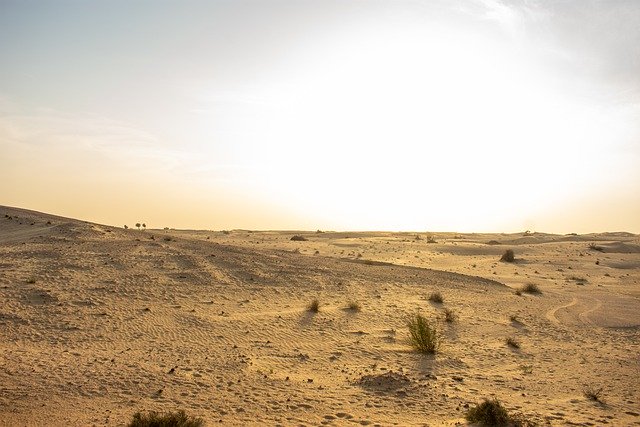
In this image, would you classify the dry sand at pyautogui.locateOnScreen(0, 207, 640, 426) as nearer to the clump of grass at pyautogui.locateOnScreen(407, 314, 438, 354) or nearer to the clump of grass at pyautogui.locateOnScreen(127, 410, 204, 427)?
the clump of grass at pyautogui.locateOnScreen(407, 314, 438, 354)

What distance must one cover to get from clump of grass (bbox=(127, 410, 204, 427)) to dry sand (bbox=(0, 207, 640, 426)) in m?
0.50

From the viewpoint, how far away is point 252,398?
8.05m

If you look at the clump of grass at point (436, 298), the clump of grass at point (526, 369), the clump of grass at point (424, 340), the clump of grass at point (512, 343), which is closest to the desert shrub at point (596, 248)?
the clump of grass at point (436, 298)

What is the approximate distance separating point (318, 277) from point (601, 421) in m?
12.8

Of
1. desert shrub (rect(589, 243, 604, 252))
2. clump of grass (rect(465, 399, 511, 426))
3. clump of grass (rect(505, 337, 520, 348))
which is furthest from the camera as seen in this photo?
desert shrub (rect(589, 243, 604, 252))

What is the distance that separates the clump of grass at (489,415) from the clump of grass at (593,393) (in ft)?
6.56

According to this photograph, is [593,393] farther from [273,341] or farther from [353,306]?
[353,306]

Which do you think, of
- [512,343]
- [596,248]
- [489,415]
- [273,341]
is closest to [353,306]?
[273,341]

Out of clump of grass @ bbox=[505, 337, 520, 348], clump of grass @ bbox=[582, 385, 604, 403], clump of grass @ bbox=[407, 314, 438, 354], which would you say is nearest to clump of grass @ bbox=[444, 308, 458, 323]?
clump of grass @ bbox=[505, 337, 520, 348]

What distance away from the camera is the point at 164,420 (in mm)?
6477

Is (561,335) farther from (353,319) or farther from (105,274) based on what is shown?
(105,274)

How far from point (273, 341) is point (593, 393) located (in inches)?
252

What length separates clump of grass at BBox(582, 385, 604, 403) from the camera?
8.38 meters

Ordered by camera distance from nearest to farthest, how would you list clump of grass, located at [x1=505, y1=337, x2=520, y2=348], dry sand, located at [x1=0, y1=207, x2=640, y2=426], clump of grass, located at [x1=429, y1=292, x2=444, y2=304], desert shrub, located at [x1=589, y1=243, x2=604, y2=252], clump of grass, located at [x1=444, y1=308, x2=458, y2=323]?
dry sand, located at [x1=0, y1=207, x2=640, y2=426], clump of grass, located at [x1=505, y1=337, x2=520, y2=348], clump of grass, located at [x1=444, y1=308, x2=458, y2=323], clump of grass, located at [x1=429, y1=292, x2=444, y2=304], desert shrub, located at [x1=589, y1=243, x2=604, y2=252]
